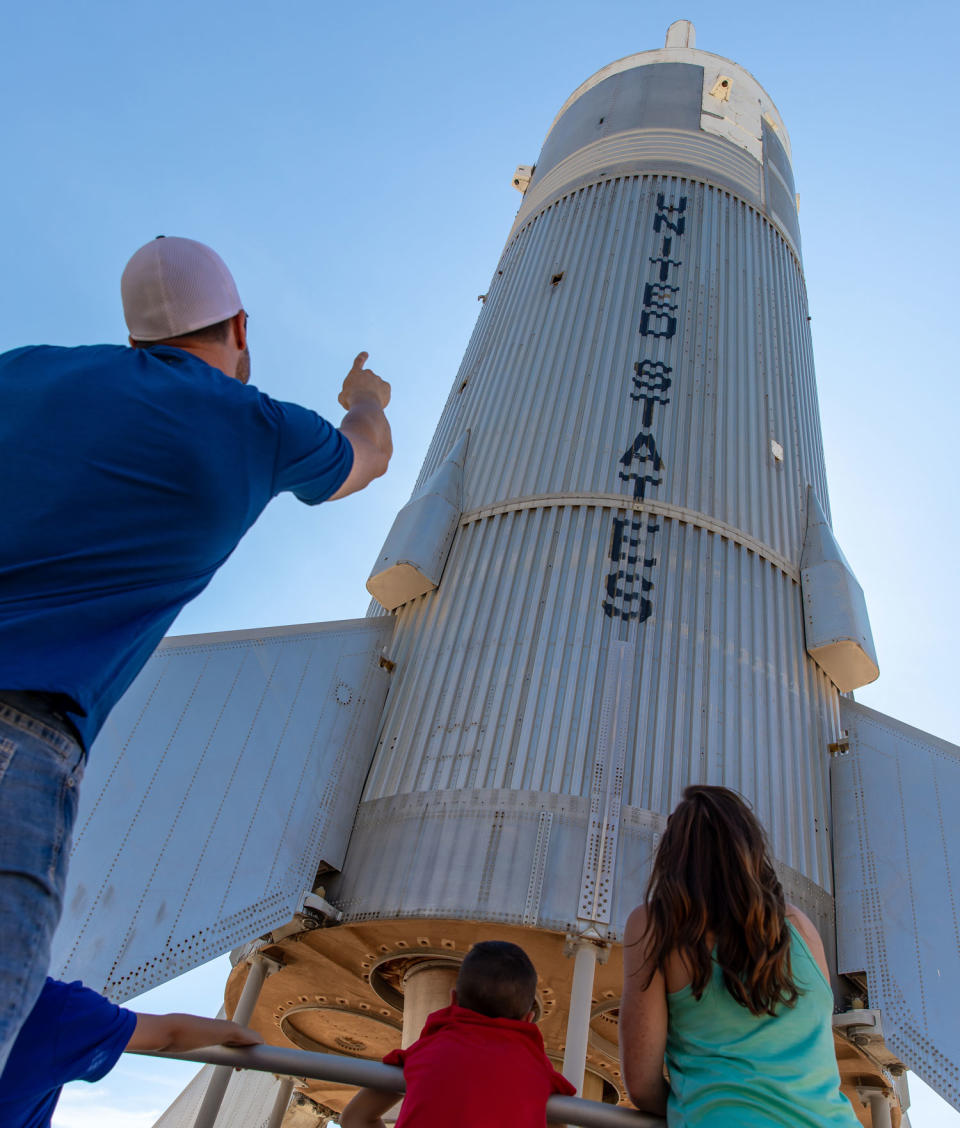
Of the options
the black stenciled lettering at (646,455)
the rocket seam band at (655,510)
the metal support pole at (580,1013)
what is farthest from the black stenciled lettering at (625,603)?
the metal support pole at (580,1013)

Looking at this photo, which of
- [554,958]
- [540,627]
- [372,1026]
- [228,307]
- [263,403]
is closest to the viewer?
[263,403]

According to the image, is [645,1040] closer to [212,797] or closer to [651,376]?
[212,797]

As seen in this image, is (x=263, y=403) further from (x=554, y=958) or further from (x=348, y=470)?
(x=554, y=958)

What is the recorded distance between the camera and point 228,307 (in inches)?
99.5

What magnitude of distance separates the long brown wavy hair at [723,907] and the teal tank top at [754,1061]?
1.7 inches

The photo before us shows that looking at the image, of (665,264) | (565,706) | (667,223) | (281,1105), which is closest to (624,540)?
(565,706)

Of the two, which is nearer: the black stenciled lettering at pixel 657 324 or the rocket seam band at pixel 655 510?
the rocket seam band at pixel 655 510

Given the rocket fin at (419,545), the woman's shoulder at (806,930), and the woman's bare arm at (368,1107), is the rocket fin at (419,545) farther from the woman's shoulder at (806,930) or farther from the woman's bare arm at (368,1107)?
the woman's shoulder at (806,930)

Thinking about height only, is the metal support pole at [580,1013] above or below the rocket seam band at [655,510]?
below

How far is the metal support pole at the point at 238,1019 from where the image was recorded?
6523mm

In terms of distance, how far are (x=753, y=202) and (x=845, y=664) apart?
252 inches

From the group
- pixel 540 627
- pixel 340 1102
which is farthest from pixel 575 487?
pixel 340 1102

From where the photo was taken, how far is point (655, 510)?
841 centimetres

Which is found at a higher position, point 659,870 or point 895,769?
point 895,769
